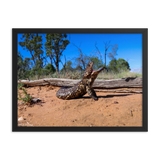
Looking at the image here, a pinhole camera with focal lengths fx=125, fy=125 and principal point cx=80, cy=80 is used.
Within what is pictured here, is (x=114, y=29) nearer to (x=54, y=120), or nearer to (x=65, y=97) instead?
(x=54, y=120)

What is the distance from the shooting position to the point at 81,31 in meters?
2.43

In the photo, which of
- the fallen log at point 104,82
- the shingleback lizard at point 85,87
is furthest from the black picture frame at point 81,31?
the fallen log at point 104,82

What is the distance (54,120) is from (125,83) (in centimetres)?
373

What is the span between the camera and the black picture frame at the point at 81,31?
7.68ft

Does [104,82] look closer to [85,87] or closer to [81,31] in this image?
[85,87]

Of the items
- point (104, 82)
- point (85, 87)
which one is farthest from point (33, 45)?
point (104, 82)

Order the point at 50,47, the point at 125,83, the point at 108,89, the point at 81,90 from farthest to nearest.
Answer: the point at 108,89 → the point at 125,83 → the point at 81,90 → the point at 50,47

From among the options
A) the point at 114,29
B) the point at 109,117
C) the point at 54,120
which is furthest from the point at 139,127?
the point at 114,29

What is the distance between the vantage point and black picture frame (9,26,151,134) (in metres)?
2.34

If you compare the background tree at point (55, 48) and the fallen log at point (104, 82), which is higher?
the background tree at point (55, 48)

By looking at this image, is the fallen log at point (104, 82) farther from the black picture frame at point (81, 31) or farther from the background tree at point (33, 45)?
the black picture frame at point (81, 31)

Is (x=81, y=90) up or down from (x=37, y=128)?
up

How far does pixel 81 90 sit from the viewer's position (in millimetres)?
4203
